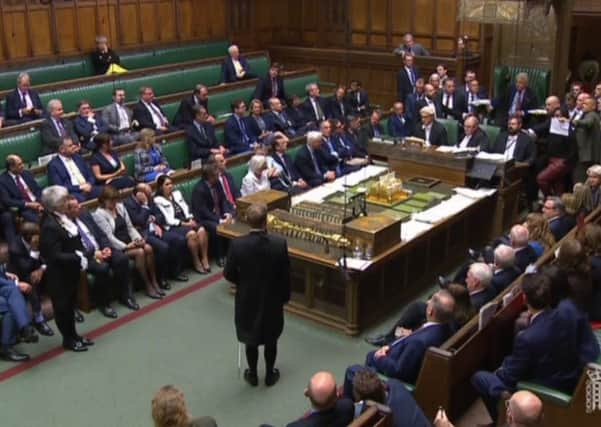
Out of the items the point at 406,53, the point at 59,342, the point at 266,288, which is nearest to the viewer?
the point at 266,288

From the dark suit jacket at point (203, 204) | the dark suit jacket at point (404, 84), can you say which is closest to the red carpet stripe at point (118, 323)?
the dark suit jacket at point (203, 204)

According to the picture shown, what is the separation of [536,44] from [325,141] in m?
4.67

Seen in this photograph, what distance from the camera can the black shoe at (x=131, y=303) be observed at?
694 cm

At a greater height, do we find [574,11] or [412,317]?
[574,11]

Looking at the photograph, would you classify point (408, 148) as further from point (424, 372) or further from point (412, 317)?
point (424, 372)

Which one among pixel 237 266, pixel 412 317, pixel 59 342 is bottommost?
pixel 59 342

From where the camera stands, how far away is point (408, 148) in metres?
8.88

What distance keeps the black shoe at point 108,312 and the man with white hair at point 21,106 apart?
3.48 m

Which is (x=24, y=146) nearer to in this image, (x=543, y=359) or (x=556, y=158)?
(x=556, y=158)

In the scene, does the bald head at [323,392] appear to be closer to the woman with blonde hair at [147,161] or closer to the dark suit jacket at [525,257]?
the dark suit jacket at [525,257]

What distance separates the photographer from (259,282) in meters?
5.29

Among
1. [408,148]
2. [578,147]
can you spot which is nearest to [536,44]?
[578,147]

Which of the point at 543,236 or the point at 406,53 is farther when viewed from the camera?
the point at 406,53

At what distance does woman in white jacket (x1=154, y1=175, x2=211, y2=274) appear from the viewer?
298 inches
